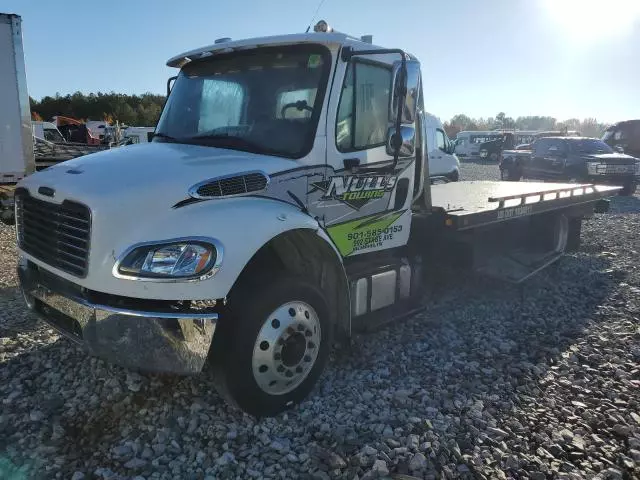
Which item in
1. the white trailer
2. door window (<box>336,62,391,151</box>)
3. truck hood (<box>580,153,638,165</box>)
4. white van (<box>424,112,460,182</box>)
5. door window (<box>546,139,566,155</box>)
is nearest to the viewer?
door window (<box>336,62,391,151</box>)

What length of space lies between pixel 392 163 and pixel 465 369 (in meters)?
1.92

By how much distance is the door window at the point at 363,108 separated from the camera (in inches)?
162

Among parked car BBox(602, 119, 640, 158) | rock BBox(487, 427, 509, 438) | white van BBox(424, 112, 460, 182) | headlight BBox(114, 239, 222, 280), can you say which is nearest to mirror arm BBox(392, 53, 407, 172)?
headlight BBox(114, 239, 222, 280)

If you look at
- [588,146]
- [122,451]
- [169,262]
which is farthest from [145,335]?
[588,146]

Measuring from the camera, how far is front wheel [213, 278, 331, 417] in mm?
3227

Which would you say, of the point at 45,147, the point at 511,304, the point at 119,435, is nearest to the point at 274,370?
the point at 119,435

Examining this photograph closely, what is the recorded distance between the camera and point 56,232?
3305 millimetres

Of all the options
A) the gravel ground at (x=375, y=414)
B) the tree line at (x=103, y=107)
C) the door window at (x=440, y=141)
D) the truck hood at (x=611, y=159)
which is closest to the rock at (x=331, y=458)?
the gravel ground at (x=375, y=414)

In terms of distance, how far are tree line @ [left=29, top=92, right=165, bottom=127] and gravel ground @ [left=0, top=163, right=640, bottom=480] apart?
43.5m

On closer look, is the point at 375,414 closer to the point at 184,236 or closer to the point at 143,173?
the point at 184,236

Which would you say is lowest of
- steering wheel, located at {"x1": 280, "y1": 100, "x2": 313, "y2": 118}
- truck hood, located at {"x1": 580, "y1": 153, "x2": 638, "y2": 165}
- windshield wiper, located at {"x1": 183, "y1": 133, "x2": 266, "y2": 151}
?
truck hood, located at {"x1": 580, "y1": 153, "x2": 638, "y2": 165}

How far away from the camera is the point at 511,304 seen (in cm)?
619

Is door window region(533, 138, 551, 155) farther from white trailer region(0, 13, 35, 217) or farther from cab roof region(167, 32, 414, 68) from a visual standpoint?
white trailer region(0, 13, 35, 217)

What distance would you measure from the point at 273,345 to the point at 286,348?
0.50ft
